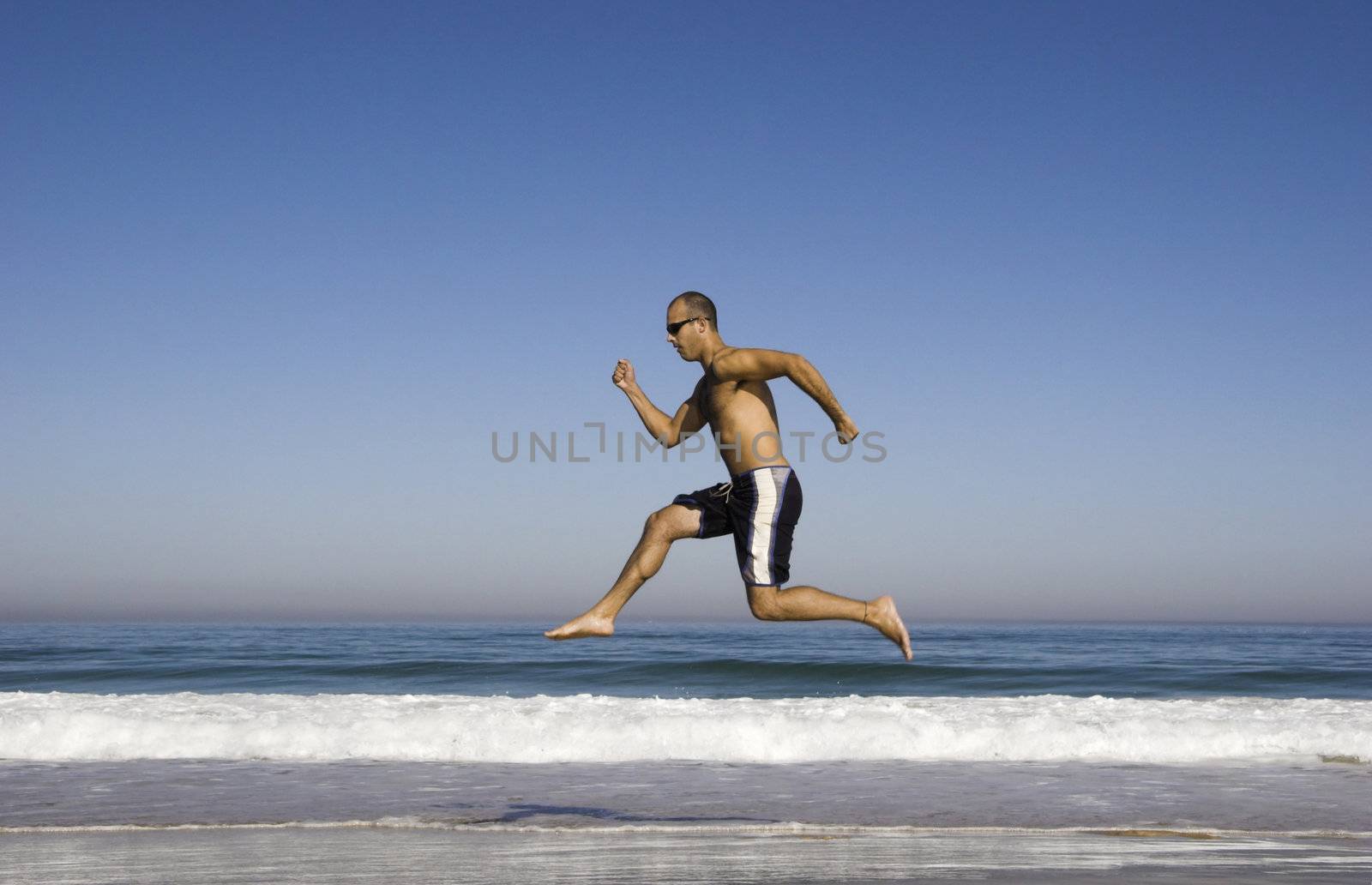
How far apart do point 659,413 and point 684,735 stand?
5723 mm

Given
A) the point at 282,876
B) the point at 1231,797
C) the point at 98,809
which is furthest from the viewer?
the point at 1231,797

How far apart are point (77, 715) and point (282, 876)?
7.53 metres

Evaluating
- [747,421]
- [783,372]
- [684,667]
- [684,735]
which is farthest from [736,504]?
[684,667]

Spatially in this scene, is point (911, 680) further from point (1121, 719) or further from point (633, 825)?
point (633, 825)

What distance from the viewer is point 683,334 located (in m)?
5.87

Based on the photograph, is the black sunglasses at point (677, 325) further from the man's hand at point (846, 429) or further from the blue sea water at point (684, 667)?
the blue sea water at point (684, 667)

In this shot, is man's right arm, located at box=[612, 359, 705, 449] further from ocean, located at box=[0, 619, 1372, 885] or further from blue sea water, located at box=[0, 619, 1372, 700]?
blue sea water, located at box=[0, 619, 1372, 700]

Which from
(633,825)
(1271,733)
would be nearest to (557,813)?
(633,825)

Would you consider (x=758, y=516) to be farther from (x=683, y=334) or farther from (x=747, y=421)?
(x=683, y=334)

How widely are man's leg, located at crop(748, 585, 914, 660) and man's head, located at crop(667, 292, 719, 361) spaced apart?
4.17 ft

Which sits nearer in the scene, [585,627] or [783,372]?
[783,372]

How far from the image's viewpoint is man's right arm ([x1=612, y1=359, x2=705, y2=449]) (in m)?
6.20

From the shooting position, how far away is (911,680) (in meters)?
20.0

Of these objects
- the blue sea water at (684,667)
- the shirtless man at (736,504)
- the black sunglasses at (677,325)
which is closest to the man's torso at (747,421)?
the shirtless man at (736,504)
